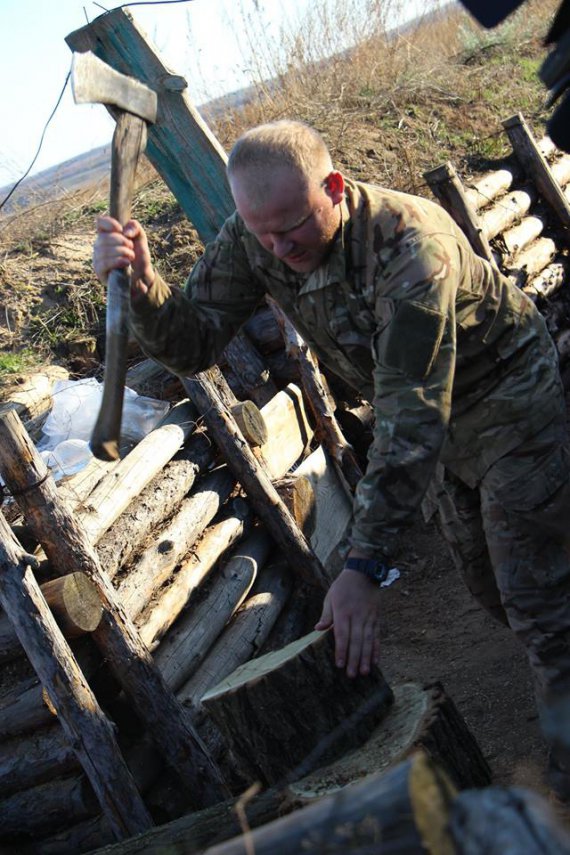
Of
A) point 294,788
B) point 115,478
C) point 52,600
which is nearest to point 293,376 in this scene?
point 115,478

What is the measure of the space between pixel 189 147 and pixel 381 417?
3.32 m

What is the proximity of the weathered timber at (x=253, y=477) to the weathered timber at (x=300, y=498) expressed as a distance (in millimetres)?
150

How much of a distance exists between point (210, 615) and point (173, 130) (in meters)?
2.82

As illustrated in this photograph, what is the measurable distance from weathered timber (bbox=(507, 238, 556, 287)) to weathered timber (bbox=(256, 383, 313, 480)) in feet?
7.64

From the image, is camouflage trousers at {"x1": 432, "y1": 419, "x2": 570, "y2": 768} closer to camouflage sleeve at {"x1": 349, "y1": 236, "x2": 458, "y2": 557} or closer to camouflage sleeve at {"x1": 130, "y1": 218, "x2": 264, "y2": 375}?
camouflage sleeve at {"x1": 349, "y1": 236, "x2": 458, "y2": 557}

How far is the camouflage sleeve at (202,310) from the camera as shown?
11.3ft

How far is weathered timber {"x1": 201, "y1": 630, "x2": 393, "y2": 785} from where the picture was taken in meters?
2.91

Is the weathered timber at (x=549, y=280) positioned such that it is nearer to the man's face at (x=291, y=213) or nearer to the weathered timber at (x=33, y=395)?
the weathered timber at (x=33, y=395)

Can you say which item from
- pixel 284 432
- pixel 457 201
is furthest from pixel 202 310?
pixel 457 201

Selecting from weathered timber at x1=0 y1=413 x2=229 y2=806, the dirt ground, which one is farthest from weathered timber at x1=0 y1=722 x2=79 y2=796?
the dirt ground

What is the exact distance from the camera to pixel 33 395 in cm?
649

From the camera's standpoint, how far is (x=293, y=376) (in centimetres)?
696

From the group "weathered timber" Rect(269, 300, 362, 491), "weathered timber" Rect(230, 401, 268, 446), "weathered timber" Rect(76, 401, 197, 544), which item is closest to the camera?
"weathered timber" Rect(76, 401, 197, 544)

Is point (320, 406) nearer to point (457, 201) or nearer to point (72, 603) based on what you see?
point (457, 201)
